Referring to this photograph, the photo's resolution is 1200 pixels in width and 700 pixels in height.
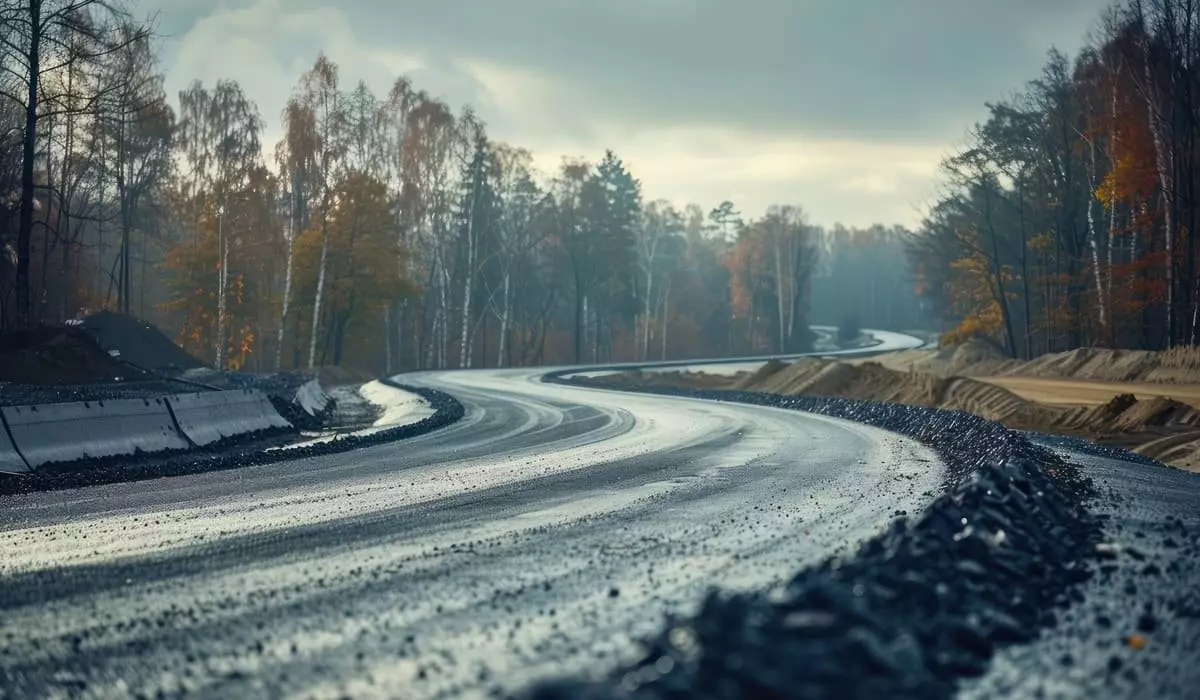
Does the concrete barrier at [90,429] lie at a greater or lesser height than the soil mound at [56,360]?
lesser

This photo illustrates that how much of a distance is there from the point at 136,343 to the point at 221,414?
27605 millimetres

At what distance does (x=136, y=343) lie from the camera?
44406 millimetres

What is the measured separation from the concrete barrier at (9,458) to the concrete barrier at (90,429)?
0.31ft

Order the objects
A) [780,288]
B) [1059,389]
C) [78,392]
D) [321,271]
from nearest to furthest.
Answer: [78,392] → [1059,389] → [321,271] → [780,288]

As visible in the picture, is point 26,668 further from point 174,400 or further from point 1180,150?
point 1180,150

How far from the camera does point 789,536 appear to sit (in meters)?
7.86

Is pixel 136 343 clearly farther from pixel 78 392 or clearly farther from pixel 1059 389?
pixel 1059 389

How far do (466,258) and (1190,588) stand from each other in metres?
77.1

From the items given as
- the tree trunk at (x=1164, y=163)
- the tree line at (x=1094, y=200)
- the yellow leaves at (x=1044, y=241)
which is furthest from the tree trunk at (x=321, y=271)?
the tree trunk at (x=1164, y=163)

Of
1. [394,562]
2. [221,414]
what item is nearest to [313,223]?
[221,414]

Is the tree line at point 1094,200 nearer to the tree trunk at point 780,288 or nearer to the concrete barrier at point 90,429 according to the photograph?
the concrete barrier at point 90,429

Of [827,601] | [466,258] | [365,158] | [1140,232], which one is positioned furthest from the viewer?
[466,258]

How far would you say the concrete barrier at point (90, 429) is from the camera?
45.1 feet

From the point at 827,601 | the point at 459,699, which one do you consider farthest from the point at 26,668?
the point at 827,601
